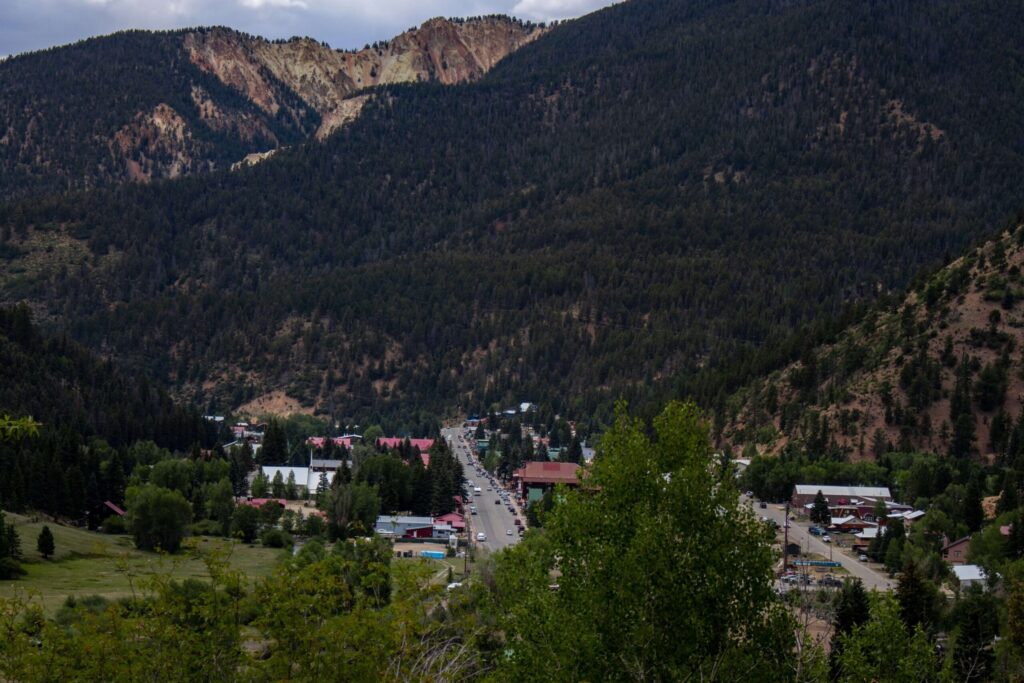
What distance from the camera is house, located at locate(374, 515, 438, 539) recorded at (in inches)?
4060

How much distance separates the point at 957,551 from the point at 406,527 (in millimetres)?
42119

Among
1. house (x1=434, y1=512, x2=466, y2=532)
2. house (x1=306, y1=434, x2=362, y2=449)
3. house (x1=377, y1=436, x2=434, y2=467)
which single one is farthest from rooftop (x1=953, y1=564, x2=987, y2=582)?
house (x1=306, y1=434, x2=362, y2=449)

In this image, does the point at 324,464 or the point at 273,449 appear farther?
the point at 273,449

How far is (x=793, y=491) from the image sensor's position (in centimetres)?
11425

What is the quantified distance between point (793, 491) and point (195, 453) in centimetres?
5457

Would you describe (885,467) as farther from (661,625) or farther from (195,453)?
(661,625)

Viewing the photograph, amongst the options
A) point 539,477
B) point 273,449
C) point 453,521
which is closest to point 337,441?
point 273,449

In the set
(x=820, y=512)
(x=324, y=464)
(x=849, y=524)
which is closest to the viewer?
(x=849, y=524)

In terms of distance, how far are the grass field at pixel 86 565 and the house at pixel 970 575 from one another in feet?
126

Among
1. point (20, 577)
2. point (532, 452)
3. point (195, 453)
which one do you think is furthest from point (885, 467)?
point (20, 577)

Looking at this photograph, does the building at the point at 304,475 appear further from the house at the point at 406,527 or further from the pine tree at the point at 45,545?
the pine tree at the point at 45,545

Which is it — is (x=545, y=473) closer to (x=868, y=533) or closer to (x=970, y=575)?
(x=868, y=533)

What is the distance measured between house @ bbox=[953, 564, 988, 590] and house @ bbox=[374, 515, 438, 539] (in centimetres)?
4162

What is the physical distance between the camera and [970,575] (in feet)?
247
